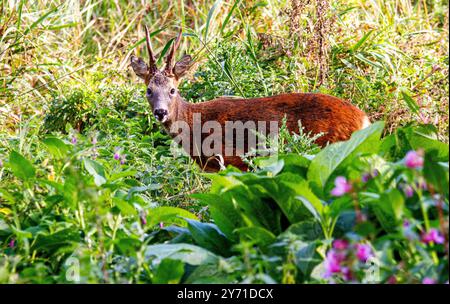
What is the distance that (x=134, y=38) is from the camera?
9.34 meters

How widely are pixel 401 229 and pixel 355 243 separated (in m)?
0.18

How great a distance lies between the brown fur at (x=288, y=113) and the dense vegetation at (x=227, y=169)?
0.30 meters

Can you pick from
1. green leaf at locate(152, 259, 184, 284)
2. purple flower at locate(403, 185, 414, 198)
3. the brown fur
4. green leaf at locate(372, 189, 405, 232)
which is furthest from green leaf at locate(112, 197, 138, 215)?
the brown fur

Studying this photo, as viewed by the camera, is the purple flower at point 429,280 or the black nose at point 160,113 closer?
the purple flower at point 429,280

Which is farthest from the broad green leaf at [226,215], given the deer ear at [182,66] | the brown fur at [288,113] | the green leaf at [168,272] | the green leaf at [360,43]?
the green leaf at [360,43]

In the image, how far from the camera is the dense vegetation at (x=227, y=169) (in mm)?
2969

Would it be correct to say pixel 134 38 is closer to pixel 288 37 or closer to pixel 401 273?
pixel 288 37

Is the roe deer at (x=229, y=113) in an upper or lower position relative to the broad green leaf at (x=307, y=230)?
upper

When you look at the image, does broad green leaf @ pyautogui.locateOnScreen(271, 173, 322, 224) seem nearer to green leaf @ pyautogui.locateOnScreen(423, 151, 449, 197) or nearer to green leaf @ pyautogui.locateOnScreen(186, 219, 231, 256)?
green leaf @ pyautogui.locateOnScreen(186, 219, 231, 256)

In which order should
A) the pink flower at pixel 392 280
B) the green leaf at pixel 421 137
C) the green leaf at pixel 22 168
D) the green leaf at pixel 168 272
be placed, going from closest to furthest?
the pink flower at pixel 392 280
the green leaf at pixel 168 272
the green leaf at pixel 421 137
the green leaf at pixel 22 168

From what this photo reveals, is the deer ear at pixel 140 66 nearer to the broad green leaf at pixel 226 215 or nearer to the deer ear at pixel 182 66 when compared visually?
the deer ear at pixel 182 66

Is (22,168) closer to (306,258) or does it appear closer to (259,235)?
(259,235)
